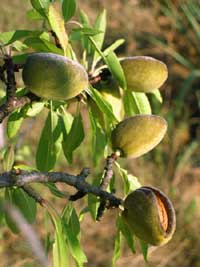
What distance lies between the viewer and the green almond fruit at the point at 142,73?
96 cm

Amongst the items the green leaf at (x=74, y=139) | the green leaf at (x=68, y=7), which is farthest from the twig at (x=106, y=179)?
the green leaf at (x=68, y=7)

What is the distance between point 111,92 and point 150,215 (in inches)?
8.9

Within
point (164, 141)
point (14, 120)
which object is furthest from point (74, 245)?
point (164, 141)

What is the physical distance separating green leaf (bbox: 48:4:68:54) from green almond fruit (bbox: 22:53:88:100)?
0.06 metres

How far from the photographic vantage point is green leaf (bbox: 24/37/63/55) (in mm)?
901

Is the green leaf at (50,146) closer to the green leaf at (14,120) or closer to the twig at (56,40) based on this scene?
the green leaf at (14,120)

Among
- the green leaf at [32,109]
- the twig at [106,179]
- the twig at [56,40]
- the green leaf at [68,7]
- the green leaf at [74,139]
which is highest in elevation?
the green leaf at [68,7]

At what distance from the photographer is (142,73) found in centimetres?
95

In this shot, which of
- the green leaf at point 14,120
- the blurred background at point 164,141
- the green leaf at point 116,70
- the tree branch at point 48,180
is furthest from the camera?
the blurred background at point 164,141

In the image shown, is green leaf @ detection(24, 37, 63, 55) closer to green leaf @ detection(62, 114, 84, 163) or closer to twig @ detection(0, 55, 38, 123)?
twig @ detection(0, 55, 38, 123)

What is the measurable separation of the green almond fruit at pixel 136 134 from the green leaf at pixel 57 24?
136mm

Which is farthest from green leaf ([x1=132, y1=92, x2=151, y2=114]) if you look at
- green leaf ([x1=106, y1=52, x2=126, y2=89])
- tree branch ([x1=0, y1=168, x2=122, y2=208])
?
tree branch ([x1=0, y1=168, x2=122, y2=208])

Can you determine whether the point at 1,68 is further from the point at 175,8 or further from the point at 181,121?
the point at 175,8

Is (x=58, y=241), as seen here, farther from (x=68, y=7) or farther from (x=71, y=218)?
(x=68, y=7)
